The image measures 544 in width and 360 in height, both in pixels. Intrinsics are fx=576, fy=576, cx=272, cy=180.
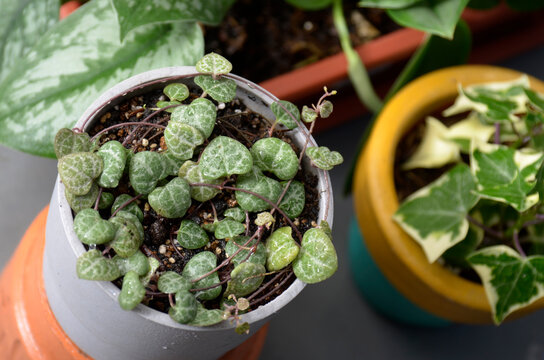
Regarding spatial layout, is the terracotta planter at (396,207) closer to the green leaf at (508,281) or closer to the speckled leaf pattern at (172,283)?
the green leaf at (508,281)

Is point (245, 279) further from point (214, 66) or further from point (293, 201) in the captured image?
point (214, 66)

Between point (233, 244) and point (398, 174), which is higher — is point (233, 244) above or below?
above

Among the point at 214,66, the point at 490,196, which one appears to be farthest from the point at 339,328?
the point at 214,66

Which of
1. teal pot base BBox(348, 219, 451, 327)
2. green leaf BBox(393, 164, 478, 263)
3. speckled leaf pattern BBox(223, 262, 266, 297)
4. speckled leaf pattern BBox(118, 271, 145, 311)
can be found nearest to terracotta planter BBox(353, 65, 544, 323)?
green leaf BBox(393, 164, 478, 263)

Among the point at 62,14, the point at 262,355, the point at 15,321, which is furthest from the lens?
the point at 262,355

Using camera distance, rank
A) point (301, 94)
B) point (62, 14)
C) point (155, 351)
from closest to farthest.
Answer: point (155, 351)
point (62, 14)
point (301, 94)

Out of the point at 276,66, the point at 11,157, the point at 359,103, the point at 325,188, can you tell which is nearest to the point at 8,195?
the point at 11,157

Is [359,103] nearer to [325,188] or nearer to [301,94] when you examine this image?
[301,94]
